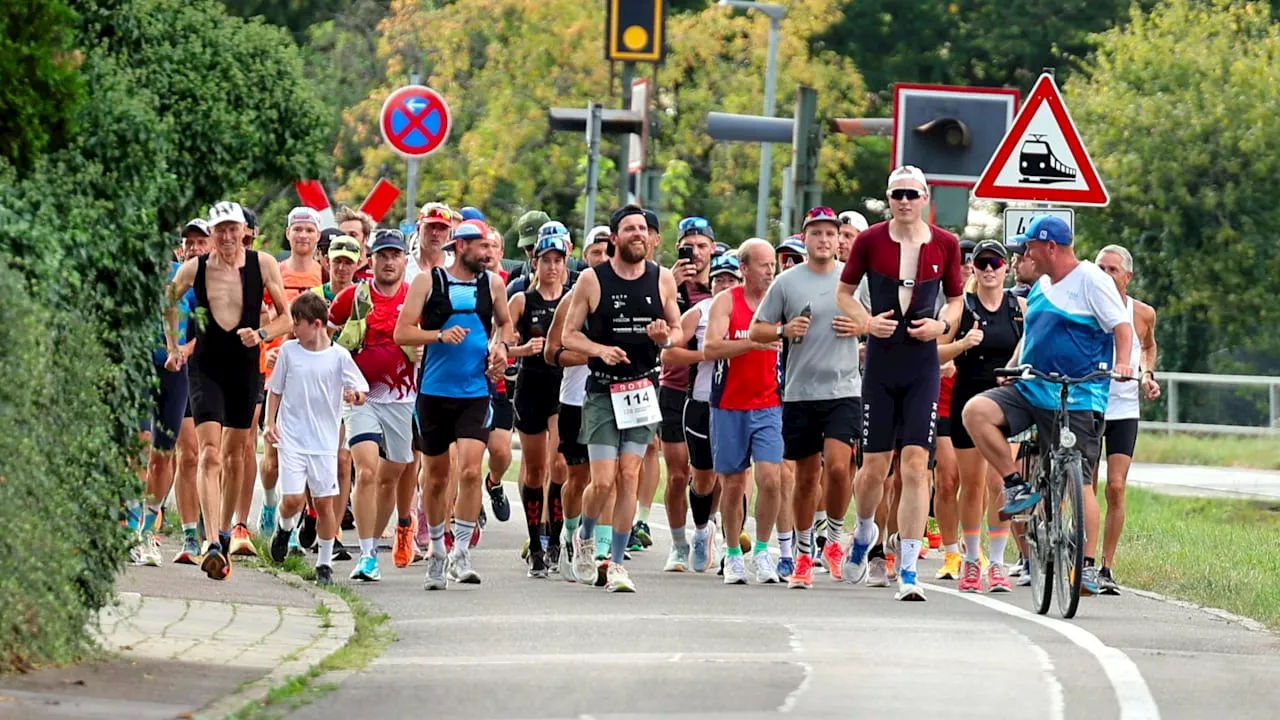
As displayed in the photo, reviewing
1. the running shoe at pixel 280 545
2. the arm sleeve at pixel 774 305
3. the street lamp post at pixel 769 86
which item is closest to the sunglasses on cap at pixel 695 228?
the arm sleeve at pixel 774 305

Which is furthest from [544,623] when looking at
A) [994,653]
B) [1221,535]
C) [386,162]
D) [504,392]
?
[386,162]

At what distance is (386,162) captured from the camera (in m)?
52.2

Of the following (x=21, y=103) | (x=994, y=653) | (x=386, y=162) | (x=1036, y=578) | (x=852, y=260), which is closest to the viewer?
(x=21, y=103)

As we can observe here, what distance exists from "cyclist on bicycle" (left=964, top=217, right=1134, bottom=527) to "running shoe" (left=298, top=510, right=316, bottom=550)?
5.13m

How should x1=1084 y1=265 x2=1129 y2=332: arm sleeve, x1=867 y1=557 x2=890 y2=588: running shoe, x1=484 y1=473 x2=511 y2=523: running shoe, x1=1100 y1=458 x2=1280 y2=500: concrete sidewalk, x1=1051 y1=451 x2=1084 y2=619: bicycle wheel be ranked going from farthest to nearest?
x1=1100 y1=458 x2=1280 y2=500: concrete sidewalk
x1=484 y1=473 x2=511 y2=523: running shoe
x1=867 y1=557 x2=890 y2=588: running shoe
x1=1084 y1=265 x2=1129 y2=332: arm sleeve
x1=1051 y1=451 x2=1084 y2=619: bicycle wheel

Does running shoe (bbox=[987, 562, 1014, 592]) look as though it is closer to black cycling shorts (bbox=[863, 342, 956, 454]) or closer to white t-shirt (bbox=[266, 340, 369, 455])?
black cycling shorts (bbox=[863, 342, 956, 454])

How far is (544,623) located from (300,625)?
1166 millimetres

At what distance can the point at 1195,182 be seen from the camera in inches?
1885

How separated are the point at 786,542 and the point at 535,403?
64.9 inches

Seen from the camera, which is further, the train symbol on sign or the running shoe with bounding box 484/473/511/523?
the running shoe with bounding box 484/473/511/523

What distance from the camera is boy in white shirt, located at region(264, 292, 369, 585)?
16516mm

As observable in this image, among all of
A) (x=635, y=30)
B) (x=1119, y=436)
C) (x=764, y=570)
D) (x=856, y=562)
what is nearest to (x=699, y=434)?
(x=764, y=570)

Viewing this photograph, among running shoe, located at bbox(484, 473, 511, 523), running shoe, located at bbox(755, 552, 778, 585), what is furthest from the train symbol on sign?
running shoe, located at bbox(484, 473, 511, 523)

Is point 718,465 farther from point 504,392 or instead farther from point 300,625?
point 300,625
